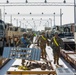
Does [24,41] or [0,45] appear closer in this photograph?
[24,41]

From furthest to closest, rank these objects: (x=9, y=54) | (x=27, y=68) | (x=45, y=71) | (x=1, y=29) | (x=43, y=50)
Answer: (x=1, y=29) < (x=43, y=50) < (x=9, y=54) < (x=27, y=68) < (x=45, y=71)

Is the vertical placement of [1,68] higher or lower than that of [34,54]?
lower

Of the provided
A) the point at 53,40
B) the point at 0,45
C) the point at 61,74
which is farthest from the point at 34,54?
the point at 0,45

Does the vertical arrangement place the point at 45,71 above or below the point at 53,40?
below

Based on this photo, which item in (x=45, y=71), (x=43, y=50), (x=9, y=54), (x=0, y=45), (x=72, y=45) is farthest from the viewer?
(x=0, y=45)

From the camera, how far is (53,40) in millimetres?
13289

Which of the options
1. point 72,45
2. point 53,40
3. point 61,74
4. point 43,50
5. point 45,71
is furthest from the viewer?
point 72,45

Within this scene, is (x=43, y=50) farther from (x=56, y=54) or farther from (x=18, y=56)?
(x=18, y=56)

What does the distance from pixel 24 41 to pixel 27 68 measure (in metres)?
1.79

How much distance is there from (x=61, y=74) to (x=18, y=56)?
3.95 metres

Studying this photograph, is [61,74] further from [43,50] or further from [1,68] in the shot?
[43,50]

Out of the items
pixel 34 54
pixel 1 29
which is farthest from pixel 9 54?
pixel 1 29

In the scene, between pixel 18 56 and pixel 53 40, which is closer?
pixel 18 56

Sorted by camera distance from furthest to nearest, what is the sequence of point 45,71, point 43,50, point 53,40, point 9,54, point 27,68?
point 43,50 < point 53,40 < point 9,54 < point 27,68 < point 45,71
